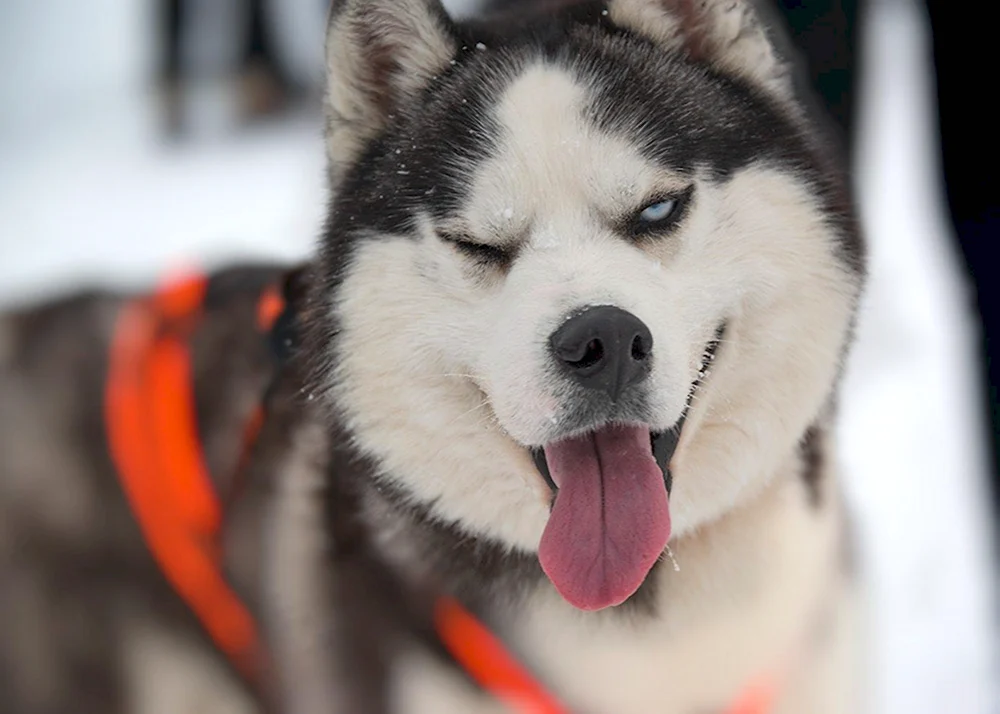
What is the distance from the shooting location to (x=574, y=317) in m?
0.91

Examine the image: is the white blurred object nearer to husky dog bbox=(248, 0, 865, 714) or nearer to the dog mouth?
husky dog bbox=(248, 0, 865, 714)

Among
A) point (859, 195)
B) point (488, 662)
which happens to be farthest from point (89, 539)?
point (859, 195)

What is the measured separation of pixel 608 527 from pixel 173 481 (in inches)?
28.0

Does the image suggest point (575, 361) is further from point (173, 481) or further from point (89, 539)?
point (89, 539)

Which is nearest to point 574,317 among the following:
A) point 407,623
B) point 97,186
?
point 407,623

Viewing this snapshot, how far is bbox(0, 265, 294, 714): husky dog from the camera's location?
→ 150 centimetres

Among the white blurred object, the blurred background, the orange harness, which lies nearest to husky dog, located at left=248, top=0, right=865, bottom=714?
the blurred background

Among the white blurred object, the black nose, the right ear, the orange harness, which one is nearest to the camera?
the black nose

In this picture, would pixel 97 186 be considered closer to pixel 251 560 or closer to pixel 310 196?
pixel 310 196

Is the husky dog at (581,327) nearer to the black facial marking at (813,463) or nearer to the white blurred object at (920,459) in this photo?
the black facial marking at (813,463)

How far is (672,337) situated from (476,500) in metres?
0.25

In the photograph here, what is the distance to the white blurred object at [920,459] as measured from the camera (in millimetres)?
1910

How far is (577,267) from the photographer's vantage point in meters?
0.95

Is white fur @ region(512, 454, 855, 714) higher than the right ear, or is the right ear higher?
the right ear
